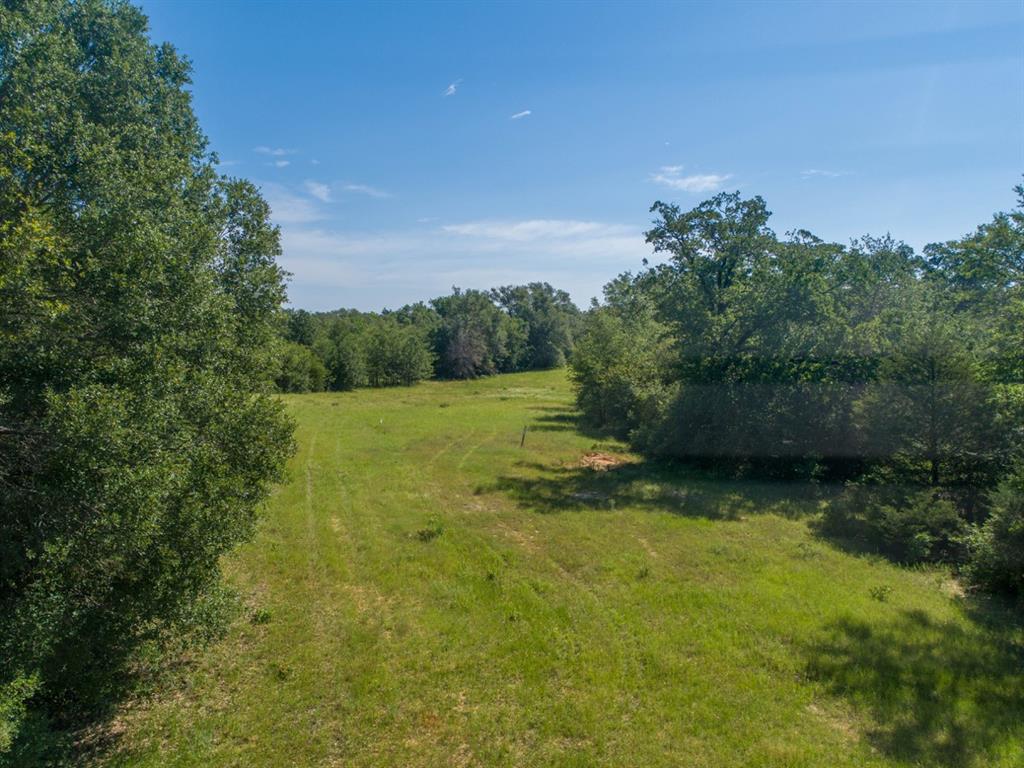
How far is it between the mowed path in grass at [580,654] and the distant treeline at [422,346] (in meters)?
45.2

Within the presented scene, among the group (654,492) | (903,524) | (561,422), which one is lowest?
(654,492)

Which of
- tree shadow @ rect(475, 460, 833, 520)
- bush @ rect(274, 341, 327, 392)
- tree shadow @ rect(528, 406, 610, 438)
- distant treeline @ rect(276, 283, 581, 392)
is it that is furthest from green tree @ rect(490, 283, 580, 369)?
tree shadow @ rect(475, 460, 833, 520)

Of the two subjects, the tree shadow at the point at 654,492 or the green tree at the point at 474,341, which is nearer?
the tree shadow at the point at 654,492

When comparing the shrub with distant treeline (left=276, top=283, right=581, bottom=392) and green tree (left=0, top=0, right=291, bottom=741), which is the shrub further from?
distant treeline (left=276, top=283, right=581, bottom=392)

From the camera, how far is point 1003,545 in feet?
35.2

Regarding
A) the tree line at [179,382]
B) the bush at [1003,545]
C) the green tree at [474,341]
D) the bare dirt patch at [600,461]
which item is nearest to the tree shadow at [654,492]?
the bare dirt patch at [600,461]

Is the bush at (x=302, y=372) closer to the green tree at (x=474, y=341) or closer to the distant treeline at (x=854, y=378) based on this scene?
the green tree at (x=474, y=341)

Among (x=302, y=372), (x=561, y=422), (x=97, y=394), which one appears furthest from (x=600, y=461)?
(x=302, y=372)

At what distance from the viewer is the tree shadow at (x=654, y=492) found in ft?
59.6

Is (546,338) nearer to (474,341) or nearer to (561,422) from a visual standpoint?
(474,341)

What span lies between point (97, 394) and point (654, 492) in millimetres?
17602

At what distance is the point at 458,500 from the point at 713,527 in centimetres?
849

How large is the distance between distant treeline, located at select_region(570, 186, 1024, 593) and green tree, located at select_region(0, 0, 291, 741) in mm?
14889

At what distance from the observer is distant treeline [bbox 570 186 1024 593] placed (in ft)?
42.5
